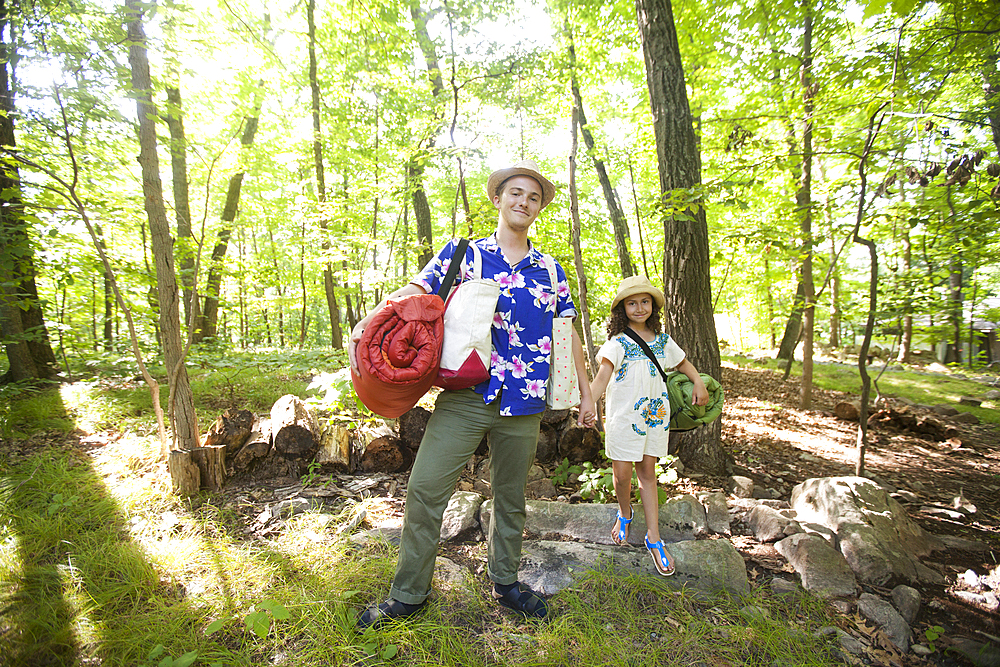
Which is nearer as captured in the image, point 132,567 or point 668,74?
point 132,567

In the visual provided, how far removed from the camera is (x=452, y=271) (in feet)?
6.73

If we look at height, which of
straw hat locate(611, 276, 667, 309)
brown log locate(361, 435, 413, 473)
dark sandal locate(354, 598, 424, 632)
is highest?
straw hat locate(611, 276, 667, 309)

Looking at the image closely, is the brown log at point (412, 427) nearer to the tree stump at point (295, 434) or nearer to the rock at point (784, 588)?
the tree stump at point (295, 434)

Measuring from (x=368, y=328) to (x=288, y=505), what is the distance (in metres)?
2.10

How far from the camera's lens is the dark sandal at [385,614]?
77.2 inches

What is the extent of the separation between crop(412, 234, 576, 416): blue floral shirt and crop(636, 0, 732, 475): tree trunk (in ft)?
7.56

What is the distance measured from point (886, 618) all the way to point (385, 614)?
8.05 ft

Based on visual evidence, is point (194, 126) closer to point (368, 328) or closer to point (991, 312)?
point (368, 328)

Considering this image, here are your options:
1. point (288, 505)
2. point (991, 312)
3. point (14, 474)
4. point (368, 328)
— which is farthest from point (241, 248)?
point (991, 312)

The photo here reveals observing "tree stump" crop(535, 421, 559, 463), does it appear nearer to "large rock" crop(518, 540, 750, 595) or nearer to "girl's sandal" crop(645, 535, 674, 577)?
"large rock" crop(518, 540, 750, 595)

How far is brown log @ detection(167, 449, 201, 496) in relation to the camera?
313cm

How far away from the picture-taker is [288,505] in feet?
10.3

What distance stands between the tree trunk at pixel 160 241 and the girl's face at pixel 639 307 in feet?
11.1

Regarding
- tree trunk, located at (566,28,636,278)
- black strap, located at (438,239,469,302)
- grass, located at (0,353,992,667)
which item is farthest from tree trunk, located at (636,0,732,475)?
tree trunk, located at (566,28,636,278)
